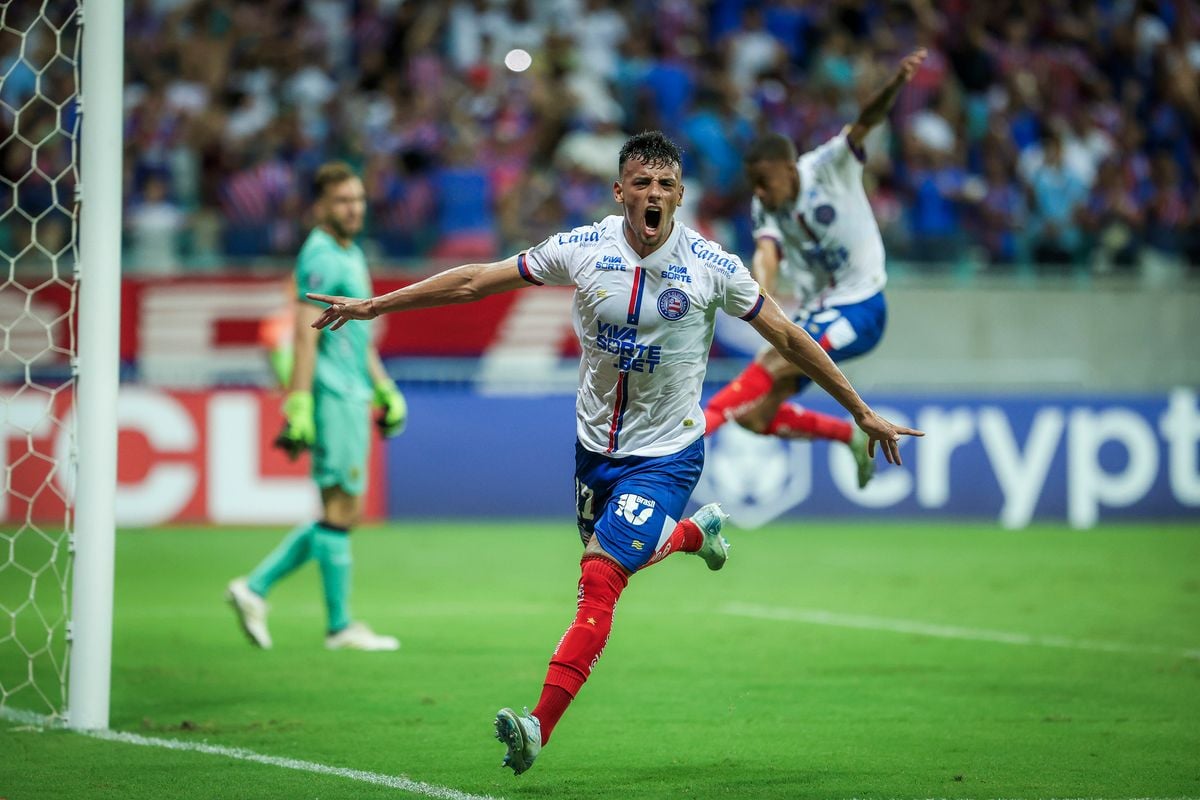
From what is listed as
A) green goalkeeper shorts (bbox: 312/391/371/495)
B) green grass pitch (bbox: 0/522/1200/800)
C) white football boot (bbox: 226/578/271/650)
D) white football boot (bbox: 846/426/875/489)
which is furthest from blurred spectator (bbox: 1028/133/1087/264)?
white football boot (bbox: 226/578/271/650)

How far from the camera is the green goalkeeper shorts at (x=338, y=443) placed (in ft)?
30.9

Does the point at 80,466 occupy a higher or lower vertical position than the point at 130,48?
lower

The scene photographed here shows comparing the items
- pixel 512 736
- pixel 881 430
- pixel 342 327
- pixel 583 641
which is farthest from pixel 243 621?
pixel 881 430

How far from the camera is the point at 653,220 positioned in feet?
20.1

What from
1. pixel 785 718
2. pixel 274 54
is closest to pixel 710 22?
pixel 274 54

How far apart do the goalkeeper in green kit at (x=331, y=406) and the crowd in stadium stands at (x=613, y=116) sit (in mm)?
7558

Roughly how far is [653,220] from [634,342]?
49 centimetres

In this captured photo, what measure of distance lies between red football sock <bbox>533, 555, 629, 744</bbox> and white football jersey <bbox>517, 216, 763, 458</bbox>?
518 mm

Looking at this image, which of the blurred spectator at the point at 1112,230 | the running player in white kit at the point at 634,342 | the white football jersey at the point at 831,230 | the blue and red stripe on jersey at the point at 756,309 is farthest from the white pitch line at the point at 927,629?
the blurred spectator at the point at 1112,230

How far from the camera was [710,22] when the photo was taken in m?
21.4

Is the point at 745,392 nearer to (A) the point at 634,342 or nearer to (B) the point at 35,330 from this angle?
(A) the point at 634,342

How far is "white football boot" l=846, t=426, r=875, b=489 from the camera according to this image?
9297mm

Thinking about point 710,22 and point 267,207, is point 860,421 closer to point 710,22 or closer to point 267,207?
point 267,207

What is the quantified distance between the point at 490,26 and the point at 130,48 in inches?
169
